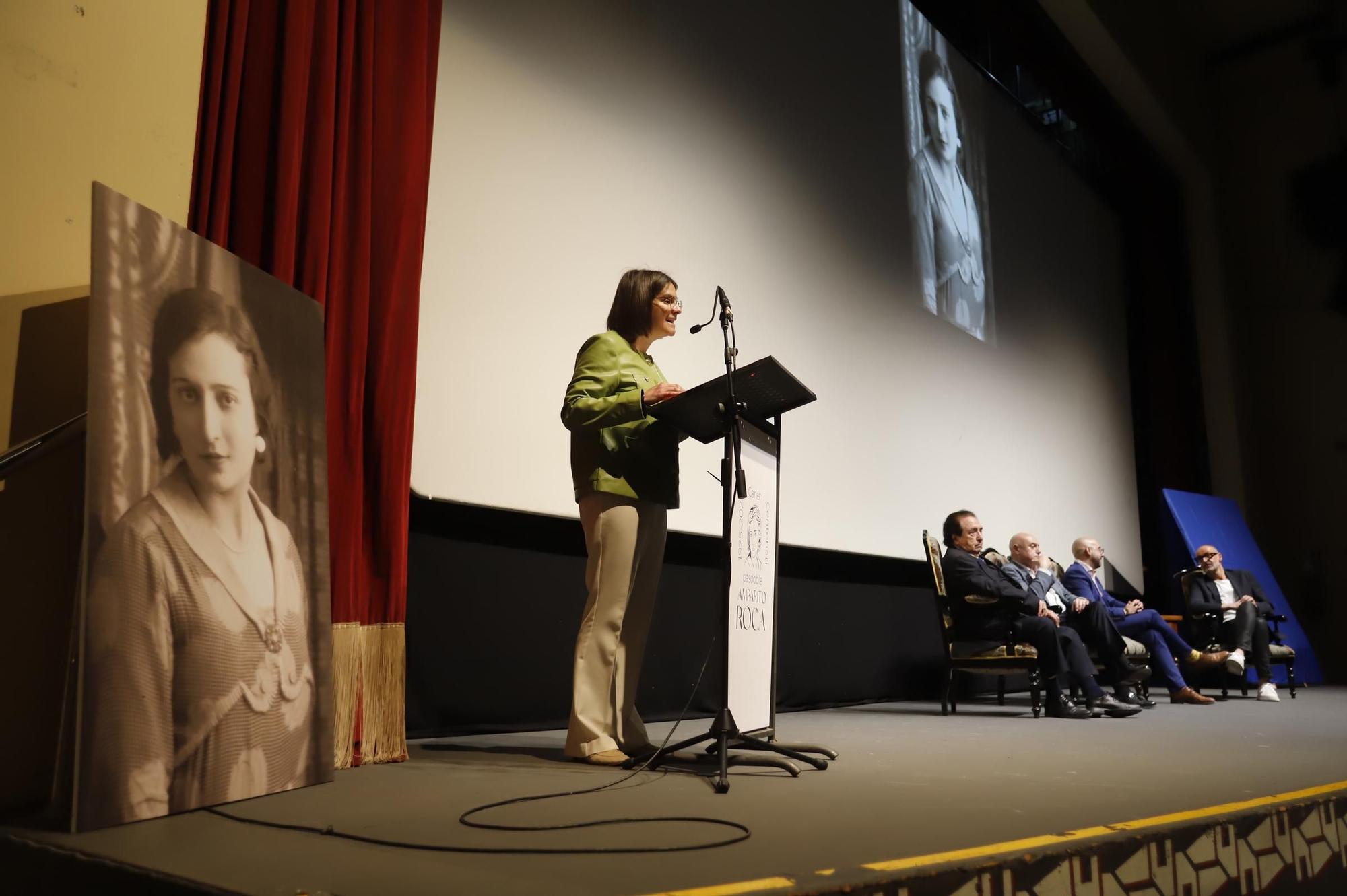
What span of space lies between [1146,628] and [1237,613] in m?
0.76

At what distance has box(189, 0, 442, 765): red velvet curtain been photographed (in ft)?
8.38

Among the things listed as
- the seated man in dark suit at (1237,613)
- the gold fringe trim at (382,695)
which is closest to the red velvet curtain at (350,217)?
the gold fringe trim at (382,695)

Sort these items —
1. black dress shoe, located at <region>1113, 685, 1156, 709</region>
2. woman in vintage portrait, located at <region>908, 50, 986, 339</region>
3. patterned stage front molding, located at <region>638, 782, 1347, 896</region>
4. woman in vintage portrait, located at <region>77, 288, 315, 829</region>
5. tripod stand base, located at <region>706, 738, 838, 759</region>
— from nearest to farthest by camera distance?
patterned stage front molding, located at <region>638, 782, 1347, 896</region>
woman in vintage portrait, located at <region>77, 288, 315, 829</region>
tripod stand base, located at <region>706, 738, 838, 759</region>
black dress shoe, located at <region>1113, 685, 1156, 709</region>
woman in vintage portrait, located at <region>908, 50, 986, 339</region>

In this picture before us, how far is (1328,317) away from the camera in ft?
29.5

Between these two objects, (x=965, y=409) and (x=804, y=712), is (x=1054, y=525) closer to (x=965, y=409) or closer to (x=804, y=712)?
(x=965, y=409)

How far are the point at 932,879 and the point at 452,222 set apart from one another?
2.73m

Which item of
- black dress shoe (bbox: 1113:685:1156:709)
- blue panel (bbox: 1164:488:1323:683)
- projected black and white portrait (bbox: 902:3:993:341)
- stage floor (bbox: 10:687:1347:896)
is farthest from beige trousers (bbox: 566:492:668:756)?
blue panel (bbox: 1164:488:1323:683)

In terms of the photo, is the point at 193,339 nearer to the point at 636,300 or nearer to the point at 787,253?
the point at 636,300

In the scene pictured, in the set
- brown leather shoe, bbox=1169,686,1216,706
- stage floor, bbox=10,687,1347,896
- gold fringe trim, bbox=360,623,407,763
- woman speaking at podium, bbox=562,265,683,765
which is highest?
woman speaking at podium, bbox=562,265,683,765

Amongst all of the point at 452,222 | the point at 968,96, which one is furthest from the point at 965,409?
the point at 452,222

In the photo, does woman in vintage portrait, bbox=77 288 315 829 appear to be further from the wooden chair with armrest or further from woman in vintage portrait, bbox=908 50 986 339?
woman in vintage portrait, bbox=908 50 986 339

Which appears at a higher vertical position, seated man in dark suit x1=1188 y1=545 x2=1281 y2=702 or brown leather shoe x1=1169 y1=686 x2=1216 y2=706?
seated man in dark suit x1=1188 y1=545 x2=1281 y2=702

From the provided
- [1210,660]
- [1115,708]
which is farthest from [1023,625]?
[1210,660]

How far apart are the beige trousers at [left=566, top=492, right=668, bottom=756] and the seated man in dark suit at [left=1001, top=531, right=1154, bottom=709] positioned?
2633 mm
